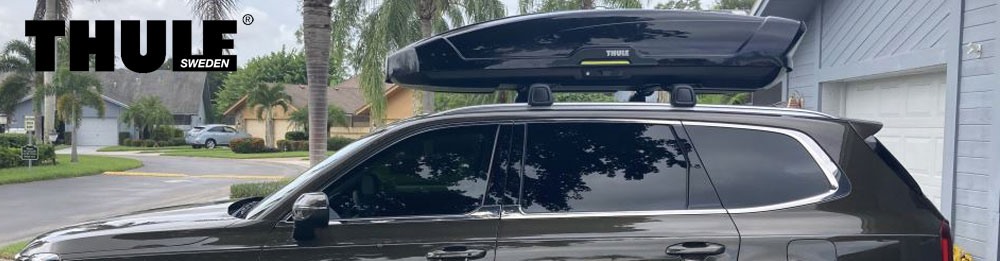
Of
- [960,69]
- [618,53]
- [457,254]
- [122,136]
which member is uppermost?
[960,69]

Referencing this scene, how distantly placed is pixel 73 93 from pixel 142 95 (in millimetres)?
25779

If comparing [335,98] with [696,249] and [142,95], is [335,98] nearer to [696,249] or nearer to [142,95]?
[142,95]

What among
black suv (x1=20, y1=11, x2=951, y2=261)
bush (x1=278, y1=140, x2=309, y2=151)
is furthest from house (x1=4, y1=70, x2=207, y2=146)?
black suv (x1=20, y1=11, x2=951, y2=261)

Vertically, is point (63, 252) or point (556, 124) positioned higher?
point (556, 124)

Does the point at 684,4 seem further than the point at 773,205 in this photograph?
Yes

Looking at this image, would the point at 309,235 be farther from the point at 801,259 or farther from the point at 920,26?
the point at 920,26

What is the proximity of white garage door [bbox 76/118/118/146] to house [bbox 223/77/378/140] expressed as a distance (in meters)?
6.88

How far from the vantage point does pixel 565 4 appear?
51.2 ft

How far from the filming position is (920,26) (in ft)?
21.4

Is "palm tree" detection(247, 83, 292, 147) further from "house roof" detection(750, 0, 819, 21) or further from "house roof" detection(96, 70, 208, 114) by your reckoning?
"house roof" detection(750, 0, 819, 21)

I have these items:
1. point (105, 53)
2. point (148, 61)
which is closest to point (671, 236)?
point (148, 61)

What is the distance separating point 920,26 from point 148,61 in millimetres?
14163

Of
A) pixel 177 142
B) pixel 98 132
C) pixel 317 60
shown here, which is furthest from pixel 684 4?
pixel 98 132

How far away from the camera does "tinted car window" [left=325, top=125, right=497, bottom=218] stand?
2.99 meters
